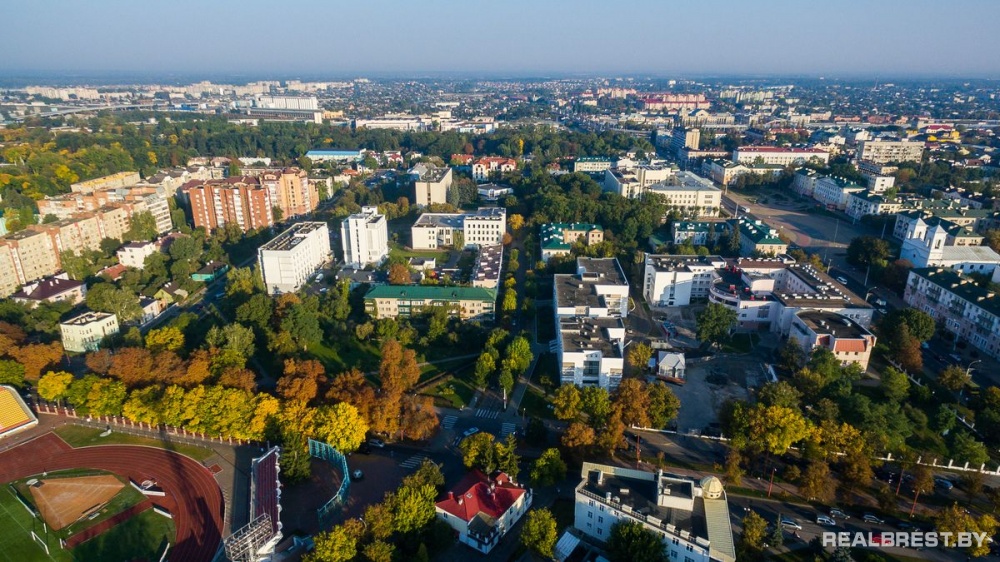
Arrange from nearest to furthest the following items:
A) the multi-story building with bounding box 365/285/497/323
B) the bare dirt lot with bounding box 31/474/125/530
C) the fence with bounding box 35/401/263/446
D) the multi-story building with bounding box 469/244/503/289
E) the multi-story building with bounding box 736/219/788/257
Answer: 1. the bare dirt lot with bounding box 31/474/125/530
2. the fence with bounding box 35/401/263/446
3. the multi-story building with bounding box 365/285/497/323
4. the multi-story building with bounding box 469/244/503/289
5. the multi-story building with bounding box 736/219/788/257

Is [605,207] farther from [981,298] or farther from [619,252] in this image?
[981,298]

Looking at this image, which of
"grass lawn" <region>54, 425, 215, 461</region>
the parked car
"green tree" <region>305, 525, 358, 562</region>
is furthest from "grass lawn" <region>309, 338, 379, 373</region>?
the parked car

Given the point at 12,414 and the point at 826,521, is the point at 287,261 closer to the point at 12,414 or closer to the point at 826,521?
the point at 12,414

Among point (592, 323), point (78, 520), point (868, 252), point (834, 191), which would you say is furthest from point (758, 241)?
point (78, 520)

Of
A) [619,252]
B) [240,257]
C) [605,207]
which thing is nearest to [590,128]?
[605,207]

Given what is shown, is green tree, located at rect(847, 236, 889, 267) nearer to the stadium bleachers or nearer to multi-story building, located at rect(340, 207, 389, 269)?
multi-story building, located at rect(340, 207, 389, 269)
